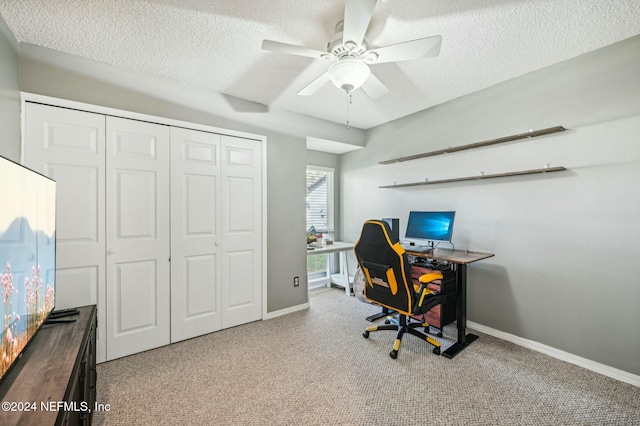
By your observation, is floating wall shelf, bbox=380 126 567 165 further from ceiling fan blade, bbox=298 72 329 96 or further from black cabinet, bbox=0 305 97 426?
black cabinet, bbox=0 305 97 426

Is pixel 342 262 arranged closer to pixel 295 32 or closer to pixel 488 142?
pixel 488 142

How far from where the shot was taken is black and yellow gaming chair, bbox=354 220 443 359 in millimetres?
2219

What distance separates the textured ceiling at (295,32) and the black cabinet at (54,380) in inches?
76.2

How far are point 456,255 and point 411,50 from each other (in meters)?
1.94

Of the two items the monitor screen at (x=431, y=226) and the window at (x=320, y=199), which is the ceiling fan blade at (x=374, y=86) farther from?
the window at (x=320, y=199)

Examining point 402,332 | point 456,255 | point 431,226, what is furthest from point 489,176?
point 402,332

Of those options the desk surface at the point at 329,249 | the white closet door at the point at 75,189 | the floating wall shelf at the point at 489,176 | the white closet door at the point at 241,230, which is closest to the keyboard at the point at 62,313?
the white closet door at the point at 75,189

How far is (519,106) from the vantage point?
2.63 m

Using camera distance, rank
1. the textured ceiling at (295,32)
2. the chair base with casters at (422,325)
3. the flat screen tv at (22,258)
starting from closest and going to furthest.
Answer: the flat screen tv at (22,258)
the textured ceiling at (295,32)
the chair base with casters at (422,325)

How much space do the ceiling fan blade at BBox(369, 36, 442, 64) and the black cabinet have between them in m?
2.19

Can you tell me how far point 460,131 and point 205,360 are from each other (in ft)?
11.4

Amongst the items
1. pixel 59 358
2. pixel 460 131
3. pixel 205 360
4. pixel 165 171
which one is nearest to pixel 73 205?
pixel 165 171

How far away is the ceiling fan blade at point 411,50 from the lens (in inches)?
61.1

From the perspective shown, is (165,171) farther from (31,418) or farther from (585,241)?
(585,241)
